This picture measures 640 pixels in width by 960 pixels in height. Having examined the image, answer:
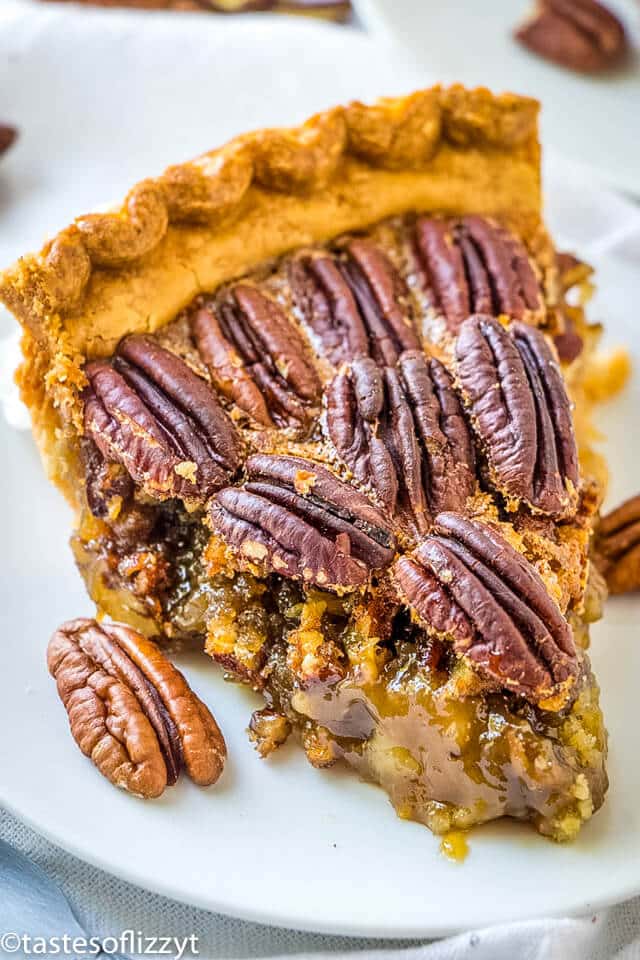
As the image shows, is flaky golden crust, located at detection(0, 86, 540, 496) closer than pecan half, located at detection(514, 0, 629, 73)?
Yes

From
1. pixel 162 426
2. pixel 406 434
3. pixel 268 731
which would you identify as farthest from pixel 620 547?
pixel 162 426

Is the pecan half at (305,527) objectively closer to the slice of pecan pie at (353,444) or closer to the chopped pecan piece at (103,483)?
the slice of pecan pie at (353,444)

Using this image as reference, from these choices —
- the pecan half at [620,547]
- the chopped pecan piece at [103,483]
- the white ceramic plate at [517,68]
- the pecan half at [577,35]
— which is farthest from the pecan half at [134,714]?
the pecan half at [577,35]

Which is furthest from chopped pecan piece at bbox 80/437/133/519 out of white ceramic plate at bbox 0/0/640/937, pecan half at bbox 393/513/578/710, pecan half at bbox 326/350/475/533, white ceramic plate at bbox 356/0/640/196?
white ceramic plate at bbox 356/0/640/196

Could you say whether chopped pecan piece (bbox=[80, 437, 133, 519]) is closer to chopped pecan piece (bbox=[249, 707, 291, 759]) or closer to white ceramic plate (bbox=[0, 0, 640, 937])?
white ceramic plate (bbox=[0, 0, 640, 937])

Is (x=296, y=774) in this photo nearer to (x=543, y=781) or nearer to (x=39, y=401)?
(x=543, y=781)

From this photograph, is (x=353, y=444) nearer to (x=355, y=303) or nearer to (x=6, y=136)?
(x=355, y=303)

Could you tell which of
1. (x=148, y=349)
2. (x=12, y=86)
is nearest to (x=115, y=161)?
(x=12, y=86)
